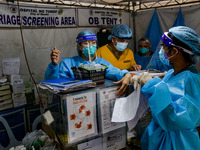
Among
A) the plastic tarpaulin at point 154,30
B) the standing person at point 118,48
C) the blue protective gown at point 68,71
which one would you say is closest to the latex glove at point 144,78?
the blue protective gown at point 68,71

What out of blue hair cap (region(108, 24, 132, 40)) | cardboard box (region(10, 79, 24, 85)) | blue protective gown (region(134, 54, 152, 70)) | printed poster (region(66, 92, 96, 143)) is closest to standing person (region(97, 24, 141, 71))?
blue hair cap (region(108, 24, 132, 40))

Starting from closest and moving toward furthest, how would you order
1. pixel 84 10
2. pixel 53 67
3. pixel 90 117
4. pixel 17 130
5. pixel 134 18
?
pixel 90 117 → pixel 53 67 → pixel 17 130 → pixel 84 10 → pixel 134 18

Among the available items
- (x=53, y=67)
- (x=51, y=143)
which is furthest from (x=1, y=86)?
(x=51, y=143)

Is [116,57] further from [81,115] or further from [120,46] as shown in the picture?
[81,115]

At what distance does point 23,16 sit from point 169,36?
3.00 meters

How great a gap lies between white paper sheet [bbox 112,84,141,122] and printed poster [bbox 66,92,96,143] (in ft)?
0.60

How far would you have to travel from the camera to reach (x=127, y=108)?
4.86 feet

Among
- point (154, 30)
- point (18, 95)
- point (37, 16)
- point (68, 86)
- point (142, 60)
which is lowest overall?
point (18, 95)

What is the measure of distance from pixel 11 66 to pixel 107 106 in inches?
108

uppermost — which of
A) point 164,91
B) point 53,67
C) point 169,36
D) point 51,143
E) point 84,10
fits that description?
point 84,10

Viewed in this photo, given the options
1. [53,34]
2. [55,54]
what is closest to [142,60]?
[53,34]

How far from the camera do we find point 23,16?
3521mm

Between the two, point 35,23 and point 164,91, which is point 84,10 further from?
point 164,91

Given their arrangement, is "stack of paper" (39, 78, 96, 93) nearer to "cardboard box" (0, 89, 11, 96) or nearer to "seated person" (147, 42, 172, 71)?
"seated person" (147, 42, 172, 71)
